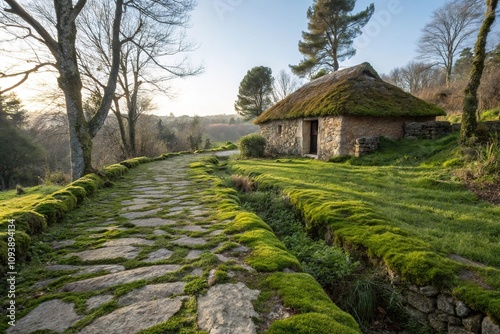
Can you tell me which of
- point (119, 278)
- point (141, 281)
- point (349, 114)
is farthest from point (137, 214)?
point (349, 114)

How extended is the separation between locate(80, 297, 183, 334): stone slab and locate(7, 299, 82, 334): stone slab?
0.20m

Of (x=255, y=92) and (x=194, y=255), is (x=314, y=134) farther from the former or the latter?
(x=255, y=92)

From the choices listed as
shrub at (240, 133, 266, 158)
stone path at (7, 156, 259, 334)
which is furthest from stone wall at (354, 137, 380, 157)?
stone path at (7, 156, 259, 334)

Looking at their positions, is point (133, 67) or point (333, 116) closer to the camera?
point (333, 116)

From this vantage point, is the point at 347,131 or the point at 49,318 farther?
the point at 347,131

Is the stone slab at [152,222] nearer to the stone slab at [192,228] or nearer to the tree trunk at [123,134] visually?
the stone slab at [192,228]

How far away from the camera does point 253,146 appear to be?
13898 mm

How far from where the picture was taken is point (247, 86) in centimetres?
3034

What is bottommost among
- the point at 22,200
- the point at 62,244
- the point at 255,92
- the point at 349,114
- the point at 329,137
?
the point at 22,200

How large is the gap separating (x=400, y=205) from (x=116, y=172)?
7422mm

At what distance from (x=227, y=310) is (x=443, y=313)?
1.99m

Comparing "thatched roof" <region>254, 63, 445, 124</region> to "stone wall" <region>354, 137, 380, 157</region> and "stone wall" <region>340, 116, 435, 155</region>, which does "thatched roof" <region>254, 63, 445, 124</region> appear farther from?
"stone wall" <region>354, 137, 380, 157</region>

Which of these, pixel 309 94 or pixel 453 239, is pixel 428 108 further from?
pixel 453 239

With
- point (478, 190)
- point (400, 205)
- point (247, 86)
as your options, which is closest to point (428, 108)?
point (478, 190)
